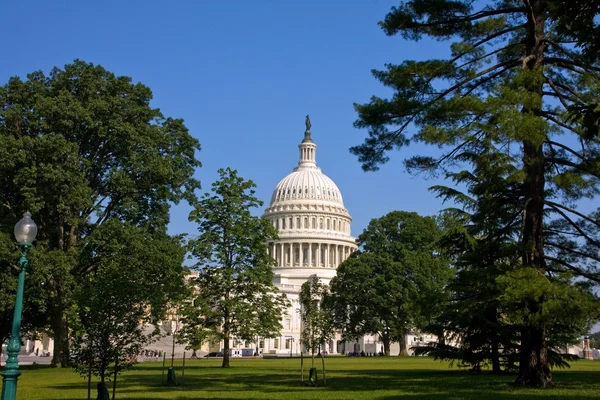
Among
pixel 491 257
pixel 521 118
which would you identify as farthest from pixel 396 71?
pixel 491 257

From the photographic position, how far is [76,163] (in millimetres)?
39250

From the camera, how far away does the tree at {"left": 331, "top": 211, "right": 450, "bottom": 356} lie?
2886 inches

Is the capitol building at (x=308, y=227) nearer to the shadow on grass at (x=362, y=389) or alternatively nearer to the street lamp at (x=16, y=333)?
the shadow on grass at (x=362, y=389)

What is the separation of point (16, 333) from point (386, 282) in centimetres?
6253

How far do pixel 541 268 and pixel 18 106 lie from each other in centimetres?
3202

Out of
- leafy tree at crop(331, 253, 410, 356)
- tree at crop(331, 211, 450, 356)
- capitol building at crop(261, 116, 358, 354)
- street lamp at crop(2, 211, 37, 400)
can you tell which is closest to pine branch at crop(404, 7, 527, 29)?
street lamp at crop(2, 211, 37, 400)

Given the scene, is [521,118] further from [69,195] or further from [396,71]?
[69,195]

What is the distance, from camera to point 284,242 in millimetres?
140125

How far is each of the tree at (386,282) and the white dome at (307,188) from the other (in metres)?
69.2

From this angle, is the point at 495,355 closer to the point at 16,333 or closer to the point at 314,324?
the point at 314,324

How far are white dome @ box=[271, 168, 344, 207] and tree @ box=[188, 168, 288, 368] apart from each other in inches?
4057

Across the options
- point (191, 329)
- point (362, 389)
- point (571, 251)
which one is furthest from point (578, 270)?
point (191, 329)

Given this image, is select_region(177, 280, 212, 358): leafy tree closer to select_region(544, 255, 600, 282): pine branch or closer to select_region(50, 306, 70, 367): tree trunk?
select_region(50, 306, 70, 367): tree trunk

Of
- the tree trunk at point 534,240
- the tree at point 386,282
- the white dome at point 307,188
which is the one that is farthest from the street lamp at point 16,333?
the white dome at point 307,188
